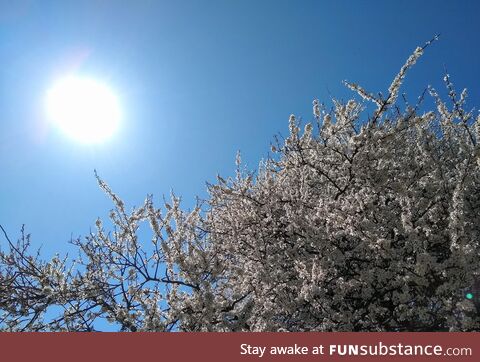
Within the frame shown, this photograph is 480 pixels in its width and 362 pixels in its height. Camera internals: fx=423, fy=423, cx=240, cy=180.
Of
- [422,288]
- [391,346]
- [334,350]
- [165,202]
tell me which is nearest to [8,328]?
[165,202]

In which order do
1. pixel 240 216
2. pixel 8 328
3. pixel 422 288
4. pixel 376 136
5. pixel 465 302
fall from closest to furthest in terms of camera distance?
1. pixel 465 302
2. pixel 422 288
3. pixel 376 136
4. pixel 8 328
5. pixel 240 216

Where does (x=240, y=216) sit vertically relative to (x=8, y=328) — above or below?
above

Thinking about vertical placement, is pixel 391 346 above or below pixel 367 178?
below

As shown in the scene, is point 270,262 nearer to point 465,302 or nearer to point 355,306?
point 355,306

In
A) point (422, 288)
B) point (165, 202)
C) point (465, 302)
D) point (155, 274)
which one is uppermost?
point (165, 202)

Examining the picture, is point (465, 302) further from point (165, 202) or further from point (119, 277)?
point (119, 277)

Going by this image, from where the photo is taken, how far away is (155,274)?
20.3ft

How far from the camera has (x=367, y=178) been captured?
635 centimetres

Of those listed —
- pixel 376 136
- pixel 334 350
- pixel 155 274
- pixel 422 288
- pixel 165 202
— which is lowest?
pixel 334 350

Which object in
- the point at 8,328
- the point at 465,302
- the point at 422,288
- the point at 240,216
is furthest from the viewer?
the point at 240,216

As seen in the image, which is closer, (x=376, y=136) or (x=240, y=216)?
(x=376, y=136)

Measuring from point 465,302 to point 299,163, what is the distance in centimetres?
330

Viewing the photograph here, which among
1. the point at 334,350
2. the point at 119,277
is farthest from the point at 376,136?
the point at 119,277

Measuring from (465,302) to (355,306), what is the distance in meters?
2.18
